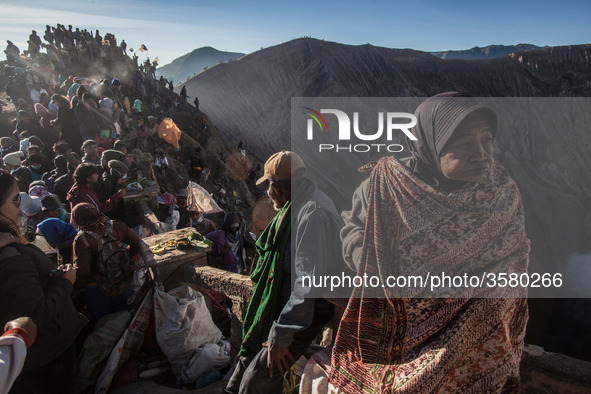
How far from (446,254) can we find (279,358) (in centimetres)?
99

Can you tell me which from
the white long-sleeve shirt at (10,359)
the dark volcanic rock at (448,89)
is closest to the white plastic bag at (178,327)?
the white long-sleeve shirt at (10,359)

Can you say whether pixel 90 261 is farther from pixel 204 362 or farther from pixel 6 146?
pixel 6 146

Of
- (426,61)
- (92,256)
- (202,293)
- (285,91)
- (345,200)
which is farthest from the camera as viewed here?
(426,61)

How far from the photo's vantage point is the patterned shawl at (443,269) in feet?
4.49

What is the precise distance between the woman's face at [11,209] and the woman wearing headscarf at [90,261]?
542mm

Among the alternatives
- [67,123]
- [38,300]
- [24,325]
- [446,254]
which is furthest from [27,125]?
[446,254]

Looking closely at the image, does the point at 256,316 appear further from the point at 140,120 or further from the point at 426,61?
the point at 426,61

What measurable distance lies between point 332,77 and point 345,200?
12847 millimetres

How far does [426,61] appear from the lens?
36625 mm

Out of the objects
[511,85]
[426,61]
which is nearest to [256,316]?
[426,61]

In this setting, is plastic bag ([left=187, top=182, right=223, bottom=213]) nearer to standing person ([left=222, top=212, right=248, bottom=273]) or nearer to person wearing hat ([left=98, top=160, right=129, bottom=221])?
standing person ([left=222, top=212, right=248, bottom=273])

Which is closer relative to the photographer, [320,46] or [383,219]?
[383,219]

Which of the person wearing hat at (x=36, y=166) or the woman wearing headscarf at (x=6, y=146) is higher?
the woman wearing headscarf at (x=6, y=146)

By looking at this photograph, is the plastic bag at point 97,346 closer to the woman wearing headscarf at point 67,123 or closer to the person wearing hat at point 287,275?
the person wearing hat at point 287,275
